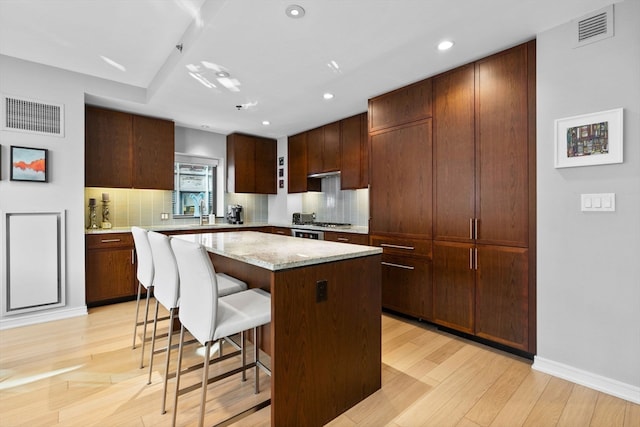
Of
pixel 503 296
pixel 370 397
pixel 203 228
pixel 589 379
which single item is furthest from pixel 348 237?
pixel 589 379

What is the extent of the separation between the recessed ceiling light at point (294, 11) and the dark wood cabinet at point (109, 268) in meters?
3.24

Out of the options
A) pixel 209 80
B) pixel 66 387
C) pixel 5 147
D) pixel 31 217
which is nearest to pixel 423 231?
pixel 209 80

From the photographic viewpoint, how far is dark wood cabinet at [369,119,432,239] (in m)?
2.95

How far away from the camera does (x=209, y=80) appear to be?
3035 mm

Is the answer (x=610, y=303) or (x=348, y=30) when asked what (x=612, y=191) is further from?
(x=348, y=30)

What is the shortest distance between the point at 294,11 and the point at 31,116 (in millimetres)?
2984

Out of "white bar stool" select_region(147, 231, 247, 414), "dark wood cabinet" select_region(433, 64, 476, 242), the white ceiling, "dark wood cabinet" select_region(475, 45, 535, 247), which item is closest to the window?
the white ceiling

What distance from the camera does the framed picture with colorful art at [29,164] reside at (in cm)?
299

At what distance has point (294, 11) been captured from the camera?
1.99 meters

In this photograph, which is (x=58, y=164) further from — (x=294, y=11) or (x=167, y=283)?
(x=294, y=11)

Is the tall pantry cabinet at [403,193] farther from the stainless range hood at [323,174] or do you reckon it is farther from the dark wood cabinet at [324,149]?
the stainless range hood at [323,174]

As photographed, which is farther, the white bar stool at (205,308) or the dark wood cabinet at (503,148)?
the dark wood cabinet at (503,148)

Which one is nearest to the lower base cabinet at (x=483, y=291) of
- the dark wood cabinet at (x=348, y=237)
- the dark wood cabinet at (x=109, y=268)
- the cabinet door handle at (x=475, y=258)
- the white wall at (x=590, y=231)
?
the cabinet door handle at (x=475, y=258)

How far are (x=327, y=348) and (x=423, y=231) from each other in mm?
1695
